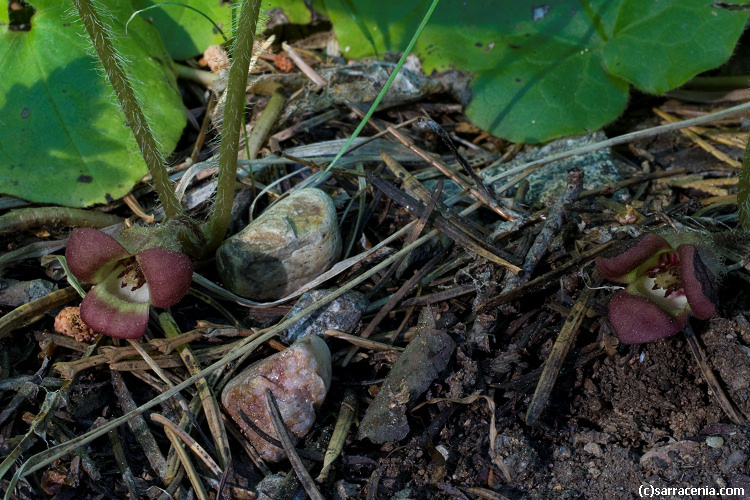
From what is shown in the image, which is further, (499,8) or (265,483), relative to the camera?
(499,8)

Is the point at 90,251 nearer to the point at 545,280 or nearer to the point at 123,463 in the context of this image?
the point at 123,463

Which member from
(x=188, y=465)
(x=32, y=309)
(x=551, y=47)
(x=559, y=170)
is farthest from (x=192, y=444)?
(x=551, y=47)

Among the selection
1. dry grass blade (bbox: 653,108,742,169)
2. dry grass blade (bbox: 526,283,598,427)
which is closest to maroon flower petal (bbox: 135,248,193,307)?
dry grass blade (bbox: 526,283,598,427)

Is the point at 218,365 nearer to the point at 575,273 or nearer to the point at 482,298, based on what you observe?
the point at 482,298

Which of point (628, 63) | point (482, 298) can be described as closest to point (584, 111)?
point (628, 63)

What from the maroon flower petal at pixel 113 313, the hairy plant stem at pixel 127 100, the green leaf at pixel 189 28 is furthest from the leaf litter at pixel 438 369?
the green leaf at pixel 189 28

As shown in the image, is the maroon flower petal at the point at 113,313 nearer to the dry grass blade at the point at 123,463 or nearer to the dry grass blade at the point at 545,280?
the dry grass blade at the point at 123,463
